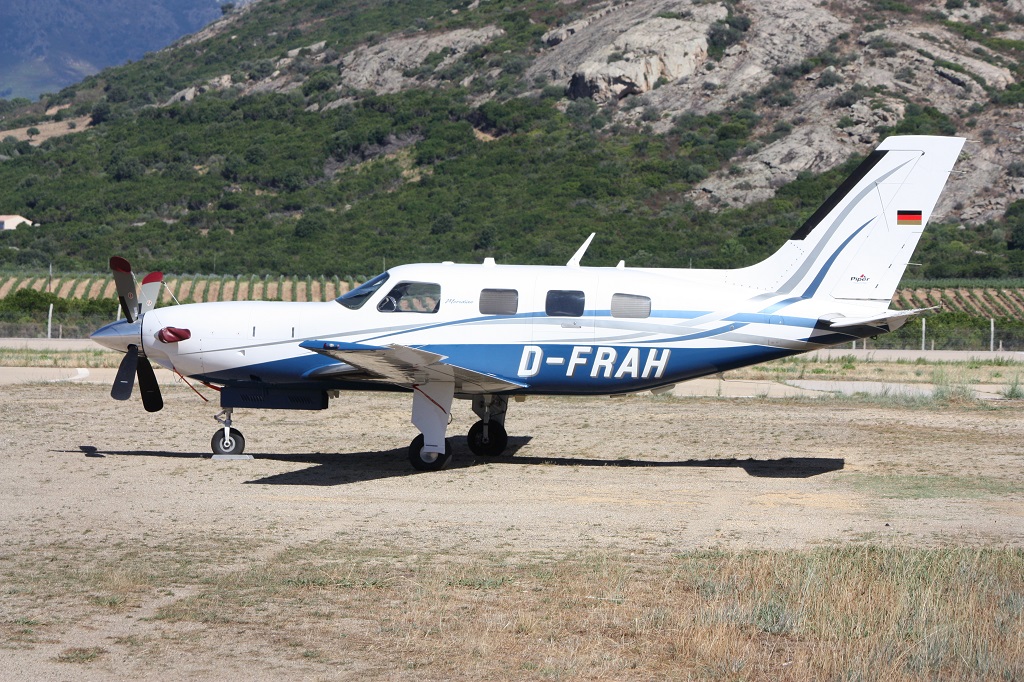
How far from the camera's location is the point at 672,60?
101375 millimetres

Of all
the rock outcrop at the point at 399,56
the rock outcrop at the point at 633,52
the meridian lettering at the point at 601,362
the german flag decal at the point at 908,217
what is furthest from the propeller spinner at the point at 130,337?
the rock outcrop at the point at 399,56

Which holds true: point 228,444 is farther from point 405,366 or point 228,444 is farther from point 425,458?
point 405,366

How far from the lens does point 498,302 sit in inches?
640

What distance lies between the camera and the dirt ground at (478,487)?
11.1 m

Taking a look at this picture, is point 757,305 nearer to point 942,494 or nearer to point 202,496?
point 942,494

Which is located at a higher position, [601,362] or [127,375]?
[601,362]

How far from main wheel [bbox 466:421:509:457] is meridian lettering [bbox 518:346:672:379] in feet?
6.20

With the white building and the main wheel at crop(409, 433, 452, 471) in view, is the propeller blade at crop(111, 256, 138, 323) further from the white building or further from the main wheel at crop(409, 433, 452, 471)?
the white building

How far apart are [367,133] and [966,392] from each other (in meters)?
75.1

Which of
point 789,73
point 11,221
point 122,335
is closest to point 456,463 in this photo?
point 122,335

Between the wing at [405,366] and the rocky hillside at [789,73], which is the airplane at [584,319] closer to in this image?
the wing at [405,366]

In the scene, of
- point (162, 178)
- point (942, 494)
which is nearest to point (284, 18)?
point (162, 178)

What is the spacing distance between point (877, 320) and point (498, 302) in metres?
5.46

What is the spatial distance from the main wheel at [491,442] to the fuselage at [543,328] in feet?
5.32
